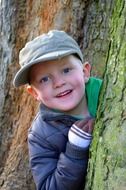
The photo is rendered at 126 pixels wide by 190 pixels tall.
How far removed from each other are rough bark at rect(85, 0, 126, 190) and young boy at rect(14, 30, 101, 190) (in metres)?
0.12

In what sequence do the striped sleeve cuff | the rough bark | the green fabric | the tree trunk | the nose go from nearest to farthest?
the rough bark, the striped sleeve cuff, the nose, the green fabric, the tree trunk

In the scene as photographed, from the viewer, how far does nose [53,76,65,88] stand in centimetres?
221

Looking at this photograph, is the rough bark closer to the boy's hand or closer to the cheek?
the boy's hand

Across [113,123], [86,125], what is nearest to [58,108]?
[86,125]

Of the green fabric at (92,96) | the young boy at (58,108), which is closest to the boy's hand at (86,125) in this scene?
the young boy at (58,108)

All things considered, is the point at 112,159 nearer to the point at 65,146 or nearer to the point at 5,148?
the point at 65,146

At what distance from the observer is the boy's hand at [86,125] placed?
6.97 ft

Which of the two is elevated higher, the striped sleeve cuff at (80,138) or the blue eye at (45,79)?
the blue eye at (45,79)

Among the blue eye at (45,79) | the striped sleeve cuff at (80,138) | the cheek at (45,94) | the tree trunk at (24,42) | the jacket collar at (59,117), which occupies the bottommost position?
the tree trunk at (24,42)

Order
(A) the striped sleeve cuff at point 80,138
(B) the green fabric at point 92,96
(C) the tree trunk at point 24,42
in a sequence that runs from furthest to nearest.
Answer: (C) the tree trunk at point 24,42 → (B) the green fabric at point 92,96 → (A) the striped sleeve cuff at point 80,138

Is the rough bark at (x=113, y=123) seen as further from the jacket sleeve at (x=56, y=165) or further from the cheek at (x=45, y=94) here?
the cheek at (x=45, y=94)

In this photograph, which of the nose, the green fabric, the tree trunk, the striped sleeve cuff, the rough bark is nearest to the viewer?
the rough bark

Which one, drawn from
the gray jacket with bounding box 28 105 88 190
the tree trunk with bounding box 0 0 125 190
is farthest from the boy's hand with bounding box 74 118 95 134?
the tree trunk with bounding box 0 0 125 190

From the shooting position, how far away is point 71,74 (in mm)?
2246
